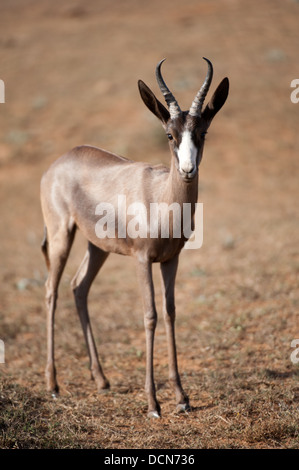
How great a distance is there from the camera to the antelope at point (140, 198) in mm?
4730

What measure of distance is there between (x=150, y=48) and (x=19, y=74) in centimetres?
590

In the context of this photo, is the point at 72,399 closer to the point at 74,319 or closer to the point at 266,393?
the point at 266,393

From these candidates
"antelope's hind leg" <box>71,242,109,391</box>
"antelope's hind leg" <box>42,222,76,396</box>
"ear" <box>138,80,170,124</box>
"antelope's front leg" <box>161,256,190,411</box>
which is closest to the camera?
"ear" <box>138,80,170,124</box>

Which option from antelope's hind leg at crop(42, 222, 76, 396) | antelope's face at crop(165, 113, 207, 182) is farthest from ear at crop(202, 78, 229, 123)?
antelope's hind leg at crop(42, 222, 76, 396)

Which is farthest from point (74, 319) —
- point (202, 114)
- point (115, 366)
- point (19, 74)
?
point (19, 74)

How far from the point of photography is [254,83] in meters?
20.2

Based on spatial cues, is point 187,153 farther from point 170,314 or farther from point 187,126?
point 170,314

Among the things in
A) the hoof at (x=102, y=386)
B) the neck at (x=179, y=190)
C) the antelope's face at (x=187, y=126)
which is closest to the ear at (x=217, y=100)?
the antelope's face at (x=187, y=126)

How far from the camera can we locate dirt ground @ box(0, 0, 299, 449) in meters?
4.89

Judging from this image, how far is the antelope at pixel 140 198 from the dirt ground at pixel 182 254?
492 millimetres

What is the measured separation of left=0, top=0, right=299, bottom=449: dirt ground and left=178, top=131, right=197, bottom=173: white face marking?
7.11ft

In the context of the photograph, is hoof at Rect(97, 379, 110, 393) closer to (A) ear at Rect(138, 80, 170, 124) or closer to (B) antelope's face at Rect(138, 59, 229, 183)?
(B) antelope's face at Rect(138, 59, 229, 183)

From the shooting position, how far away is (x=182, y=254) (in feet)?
34.4

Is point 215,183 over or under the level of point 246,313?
over
